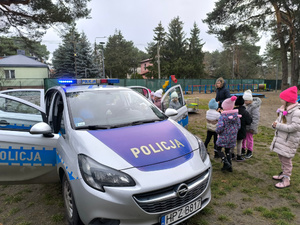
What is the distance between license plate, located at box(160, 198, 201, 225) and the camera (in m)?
2.04

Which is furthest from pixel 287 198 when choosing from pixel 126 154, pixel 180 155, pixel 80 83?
pixel 80 83

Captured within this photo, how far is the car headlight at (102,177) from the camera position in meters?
1.96

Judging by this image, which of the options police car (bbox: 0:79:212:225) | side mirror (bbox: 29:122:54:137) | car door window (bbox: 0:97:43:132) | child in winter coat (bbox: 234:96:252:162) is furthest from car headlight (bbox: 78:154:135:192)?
child in winter coat (bbox: 234:96:252:162)

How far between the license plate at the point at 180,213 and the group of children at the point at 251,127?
189 centimetres

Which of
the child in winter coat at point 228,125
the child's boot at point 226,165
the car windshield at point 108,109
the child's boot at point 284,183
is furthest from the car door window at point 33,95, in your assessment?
the child's boot at point 284,183

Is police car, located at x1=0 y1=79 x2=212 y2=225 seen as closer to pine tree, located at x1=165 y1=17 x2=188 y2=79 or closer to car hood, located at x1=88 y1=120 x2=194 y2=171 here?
car hood, located at x1=88 y1=120 x2=194 y2=171

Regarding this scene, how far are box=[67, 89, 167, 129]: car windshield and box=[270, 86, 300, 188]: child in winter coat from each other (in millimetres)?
1918

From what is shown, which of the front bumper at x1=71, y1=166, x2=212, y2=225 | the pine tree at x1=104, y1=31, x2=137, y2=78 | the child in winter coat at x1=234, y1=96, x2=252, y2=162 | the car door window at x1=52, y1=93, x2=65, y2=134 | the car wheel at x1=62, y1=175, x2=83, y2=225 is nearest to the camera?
the front bumper at x1=71, y1=166, x2=212, y2=225

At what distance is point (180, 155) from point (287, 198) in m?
2.11

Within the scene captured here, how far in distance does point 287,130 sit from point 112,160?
275 centimetres

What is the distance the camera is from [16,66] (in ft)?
114

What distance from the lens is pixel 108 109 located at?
3.00m

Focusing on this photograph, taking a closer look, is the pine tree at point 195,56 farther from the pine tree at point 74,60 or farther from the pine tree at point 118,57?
the pine tree at point 74,60

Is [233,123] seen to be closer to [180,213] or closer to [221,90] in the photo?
[221,90]
